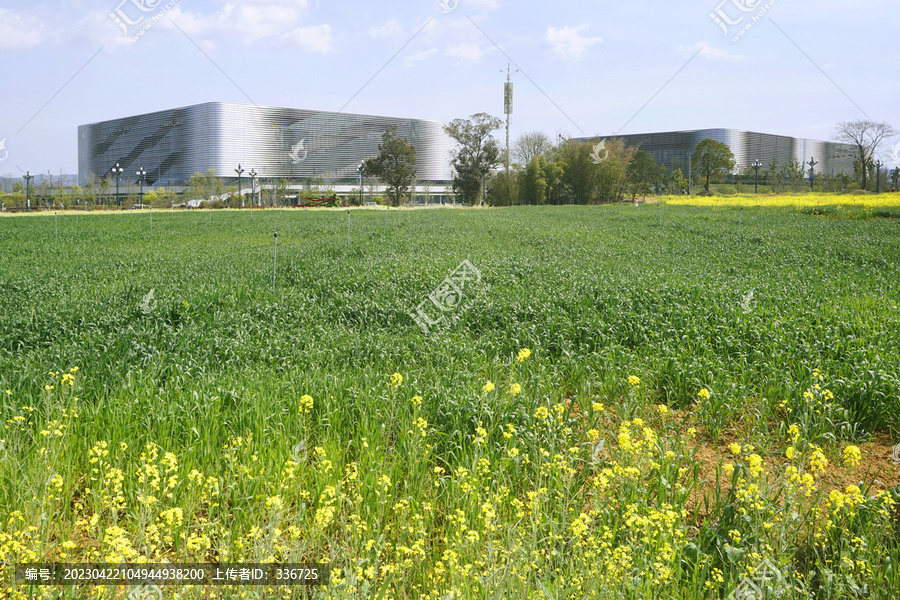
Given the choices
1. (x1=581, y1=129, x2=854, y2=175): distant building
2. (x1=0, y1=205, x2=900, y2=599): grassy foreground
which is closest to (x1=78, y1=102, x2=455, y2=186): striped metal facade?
(x1=581, y1=129, x2=854, y2=175): distant building

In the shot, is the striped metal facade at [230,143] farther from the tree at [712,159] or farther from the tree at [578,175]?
the tree at [712,159]

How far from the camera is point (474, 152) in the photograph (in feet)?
285

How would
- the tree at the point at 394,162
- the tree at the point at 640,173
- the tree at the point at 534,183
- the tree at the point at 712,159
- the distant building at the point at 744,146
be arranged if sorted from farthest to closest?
the distant building at the point at 744,146, the tree at the point at 712,159, the tree at the point at 640,173, the tree at the point at 394,162, the tree at the point at 534,183

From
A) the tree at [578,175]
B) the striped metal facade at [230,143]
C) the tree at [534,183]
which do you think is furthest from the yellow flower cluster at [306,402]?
the striped metal facade at [230,143]

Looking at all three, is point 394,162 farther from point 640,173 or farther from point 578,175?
point 640,173

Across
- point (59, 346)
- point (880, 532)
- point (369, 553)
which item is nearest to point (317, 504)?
point (369, 553)

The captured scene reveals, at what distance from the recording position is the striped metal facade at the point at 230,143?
112438 millimetres

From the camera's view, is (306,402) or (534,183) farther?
(534,183)

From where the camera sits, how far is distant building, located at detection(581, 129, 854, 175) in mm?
135625

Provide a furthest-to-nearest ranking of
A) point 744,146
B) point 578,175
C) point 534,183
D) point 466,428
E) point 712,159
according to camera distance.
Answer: point 744,146
point 712,159
point 578,175
point 534,183
point 466,428

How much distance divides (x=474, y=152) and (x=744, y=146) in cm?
9018

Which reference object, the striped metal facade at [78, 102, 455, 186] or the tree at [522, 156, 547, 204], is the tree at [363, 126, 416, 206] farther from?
the striped metal facade at [78, 102, 455, 186]

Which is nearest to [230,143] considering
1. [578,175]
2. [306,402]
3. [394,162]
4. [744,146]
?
[394,162]

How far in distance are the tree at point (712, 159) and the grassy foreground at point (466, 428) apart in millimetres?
83871
